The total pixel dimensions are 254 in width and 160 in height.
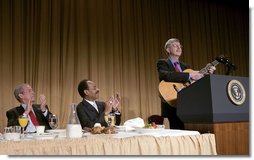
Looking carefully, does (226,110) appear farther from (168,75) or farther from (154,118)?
(154,118)

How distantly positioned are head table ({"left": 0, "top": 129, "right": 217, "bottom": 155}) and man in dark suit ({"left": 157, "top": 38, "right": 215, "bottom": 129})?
2.23 feet

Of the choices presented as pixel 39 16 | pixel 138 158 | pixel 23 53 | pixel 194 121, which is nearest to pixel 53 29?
pixel 39 16

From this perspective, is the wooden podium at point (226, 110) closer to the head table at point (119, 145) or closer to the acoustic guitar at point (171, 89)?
the head table at point (119, 145)

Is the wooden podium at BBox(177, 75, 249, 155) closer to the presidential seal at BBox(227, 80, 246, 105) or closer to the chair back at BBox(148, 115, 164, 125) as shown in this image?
the presidential seal at BBox(227, 80, 246, 105)

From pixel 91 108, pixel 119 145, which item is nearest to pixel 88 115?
pixel 91 108

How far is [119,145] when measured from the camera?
1.35 metres

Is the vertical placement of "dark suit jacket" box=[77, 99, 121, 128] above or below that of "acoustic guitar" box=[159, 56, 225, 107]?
below

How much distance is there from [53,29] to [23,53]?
435mm

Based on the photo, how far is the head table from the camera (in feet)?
4.06

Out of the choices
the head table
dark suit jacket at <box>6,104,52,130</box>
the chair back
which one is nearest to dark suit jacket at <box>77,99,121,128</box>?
dark suit jacket at <box>6,104,52,130</box>

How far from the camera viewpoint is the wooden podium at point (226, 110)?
159 cm

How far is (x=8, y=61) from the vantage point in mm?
3430

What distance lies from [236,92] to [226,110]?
0.36 feet

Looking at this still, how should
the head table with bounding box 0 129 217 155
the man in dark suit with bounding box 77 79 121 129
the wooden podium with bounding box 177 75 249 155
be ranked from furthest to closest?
1. the man in dark suit with bounding box 77 79 121 129
2. the wooden podium with bounding box 177 75 249 155
3. the head table with bounding box 0 129 217 155
